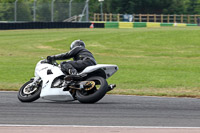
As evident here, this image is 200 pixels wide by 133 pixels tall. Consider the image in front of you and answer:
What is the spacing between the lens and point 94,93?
9.95 metres

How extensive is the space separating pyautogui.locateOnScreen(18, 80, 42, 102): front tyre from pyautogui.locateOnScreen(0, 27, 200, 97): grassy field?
125 inches

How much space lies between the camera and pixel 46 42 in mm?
35500

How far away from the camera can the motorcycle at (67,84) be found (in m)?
10.0

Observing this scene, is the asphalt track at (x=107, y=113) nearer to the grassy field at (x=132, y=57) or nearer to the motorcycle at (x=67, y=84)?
the motorcycle at (x=67, y=84)

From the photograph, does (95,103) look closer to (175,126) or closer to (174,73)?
(175,126)

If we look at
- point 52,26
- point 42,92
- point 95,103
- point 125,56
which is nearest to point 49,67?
point 42,92

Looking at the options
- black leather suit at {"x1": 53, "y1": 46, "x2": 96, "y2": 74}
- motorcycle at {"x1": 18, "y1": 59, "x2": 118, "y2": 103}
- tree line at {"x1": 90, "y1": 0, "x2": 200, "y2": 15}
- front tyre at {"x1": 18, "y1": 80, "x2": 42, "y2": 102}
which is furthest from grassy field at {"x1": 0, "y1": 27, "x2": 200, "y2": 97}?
tree line at {"x1": 90, "y1": 0, "x2": 200, "y2": 15}

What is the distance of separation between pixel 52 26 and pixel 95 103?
37796 mm

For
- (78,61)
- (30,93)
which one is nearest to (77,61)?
(78,61)

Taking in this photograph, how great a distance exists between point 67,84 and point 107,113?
5.42 feet

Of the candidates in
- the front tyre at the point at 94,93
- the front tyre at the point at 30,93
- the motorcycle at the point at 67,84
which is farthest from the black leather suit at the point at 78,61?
the front tyre at the point at 30,93

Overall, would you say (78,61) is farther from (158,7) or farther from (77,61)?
(158,7)

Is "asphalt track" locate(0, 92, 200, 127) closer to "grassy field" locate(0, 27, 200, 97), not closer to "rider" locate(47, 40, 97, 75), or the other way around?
"rider" locate(47, 40, 97, 75)

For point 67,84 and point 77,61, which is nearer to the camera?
point 67,84
